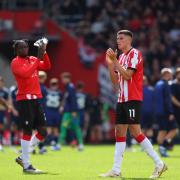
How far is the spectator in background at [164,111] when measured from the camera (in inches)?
787

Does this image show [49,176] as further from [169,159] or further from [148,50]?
[148,50]

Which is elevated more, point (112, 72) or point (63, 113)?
point (112, 72)

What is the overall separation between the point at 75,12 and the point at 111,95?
4.72 m

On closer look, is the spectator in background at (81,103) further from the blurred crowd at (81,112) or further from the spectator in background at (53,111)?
the spectator in background at (53,111)

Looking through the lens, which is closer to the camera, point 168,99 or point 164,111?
point 168,99

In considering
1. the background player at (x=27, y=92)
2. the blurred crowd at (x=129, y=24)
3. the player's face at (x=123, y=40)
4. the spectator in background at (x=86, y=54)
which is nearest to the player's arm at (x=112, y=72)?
the player's face at (x=123, y=40)

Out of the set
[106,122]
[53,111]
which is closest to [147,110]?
[53,111]

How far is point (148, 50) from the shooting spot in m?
30.7

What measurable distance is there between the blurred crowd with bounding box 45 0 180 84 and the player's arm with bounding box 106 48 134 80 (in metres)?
16.1

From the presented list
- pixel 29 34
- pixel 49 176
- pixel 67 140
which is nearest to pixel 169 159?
pixel 49 176

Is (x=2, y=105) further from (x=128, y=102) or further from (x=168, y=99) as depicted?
(x=128, y=102)

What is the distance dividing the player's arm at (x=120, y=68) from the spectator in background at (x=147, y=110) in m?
11.3

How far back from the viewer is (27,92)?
14.6 metres

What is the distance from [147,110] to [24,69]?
1156 cm
